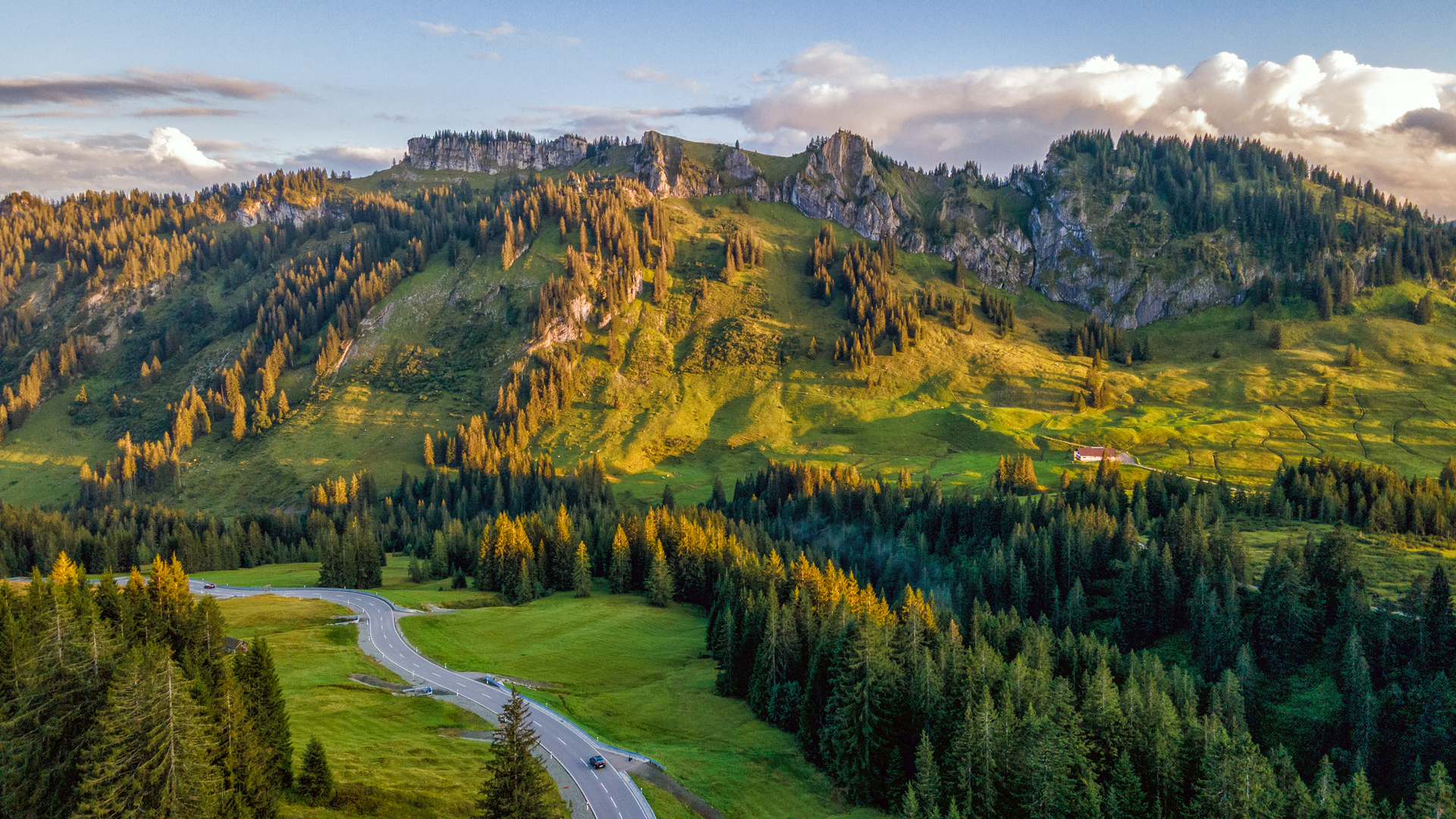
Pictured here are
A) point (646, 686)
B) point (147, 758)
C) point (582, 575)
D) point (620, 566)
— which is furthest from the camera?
point (620, 566)

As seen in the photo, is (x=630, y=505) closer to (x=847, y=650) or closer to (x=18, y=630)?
(x=847, y=650)

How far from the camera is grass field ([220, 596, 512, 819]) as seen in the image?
43812 mm

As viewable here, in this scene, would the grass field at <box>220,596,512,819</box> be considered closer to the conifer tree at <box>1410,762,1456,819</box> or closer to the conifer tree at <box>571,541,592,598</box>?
the conifer tree at <box>571,541,592,598</box>

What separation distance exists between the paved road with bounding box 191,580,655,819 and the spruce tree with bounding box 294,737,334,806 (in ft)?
33.3

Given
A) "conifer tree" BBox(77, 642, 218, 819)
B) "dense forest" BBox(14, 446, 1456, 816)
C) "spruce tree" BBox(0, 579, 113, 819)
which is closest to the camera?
"conifer tree" BBox(77, 642, 218, 819)

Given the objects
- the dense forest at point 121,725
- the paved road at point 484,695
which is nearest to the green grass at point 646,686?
the paved road at point 484,695

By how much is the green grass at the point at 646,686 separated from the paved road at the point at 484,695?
10.6ft

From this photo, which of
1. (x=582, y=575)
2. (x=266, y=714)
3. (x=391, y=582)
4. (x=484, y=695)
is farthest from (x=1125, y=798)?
(x=391, y=582)

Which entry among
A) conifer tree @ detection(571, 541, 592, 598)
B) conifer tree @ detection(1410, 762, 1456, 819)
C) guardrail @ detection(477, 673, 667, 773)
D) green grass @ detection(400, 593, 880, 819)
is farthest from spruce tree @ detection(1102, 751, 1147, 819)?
conifer tree @ detection(571, 541, 592, 598)

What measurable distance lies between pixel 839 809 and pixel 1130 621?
63739 millimetres

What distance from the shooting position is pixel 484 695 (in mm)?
66812

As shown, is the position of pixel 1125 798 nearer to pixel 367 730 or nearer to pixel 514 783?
pixel 514 783

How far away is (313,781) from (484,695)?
25338mm

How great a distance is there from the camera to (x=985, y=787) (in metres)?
54.0
